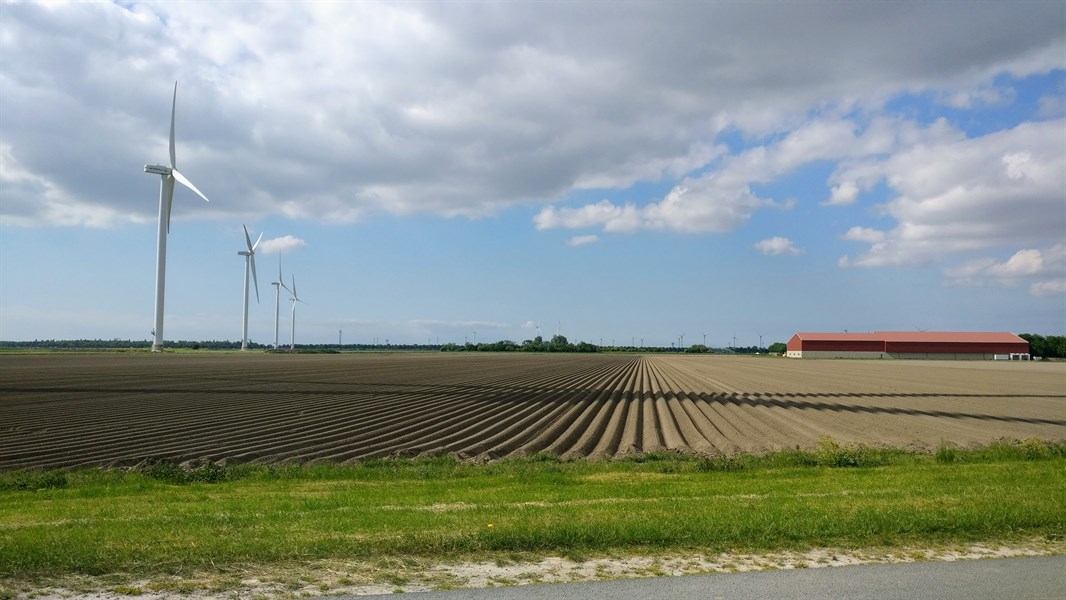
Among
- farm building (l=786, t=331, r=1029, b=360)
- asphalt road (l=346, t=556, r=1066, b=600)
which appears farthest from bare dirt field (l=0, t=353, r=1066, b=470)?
farm building (l=786, t=331, r=1029, b=360)

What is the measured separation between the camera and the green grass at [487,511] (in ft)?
25.7

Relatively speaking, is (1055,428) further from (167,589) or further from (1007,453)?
(167,589)

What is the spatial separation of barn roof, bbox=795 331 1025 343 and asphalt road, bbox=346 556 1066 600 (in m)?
156

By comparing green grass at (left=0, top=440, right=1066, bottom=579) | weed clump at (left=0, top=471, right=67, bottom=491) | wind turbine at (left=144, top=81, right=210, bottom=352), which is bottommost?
weed clump at (left=0, top=471, right=67, bottom=491)

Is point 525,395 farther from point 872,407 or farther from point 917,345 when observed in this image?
point 917,345

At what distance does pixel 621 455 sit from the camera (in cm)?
1788

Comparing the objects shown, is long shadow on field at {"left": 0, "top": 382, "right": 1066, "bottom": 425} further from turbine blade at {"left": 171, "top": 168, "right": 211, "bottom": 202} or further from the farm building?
the farm building

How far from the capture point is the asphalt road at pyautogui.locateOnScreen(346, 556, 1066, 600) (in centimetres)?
648

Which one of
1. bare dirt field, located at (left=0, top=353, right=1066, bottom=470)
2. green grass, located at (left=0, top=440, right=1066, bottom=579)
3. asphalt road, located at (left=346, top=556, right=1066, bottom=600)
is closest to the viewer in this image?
asphalt road, located at (left=346, top=556, right=1066, bottom=600)

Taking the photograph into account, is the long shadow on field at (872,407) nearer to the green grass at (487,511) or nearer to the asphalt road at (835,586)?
the green grass at (487,511)

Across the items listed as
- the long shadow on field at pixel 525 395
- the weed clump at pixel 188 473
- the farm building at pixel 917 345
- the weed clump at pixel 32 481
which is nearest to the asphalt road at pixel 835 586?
the weed clump at pixel 188 473

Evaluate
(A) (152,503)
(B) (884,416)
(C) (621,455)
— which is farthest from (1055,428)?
(A) (152,503)

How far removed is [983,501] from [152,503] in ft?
35.7

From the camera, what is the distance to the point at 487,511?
9523 mm
